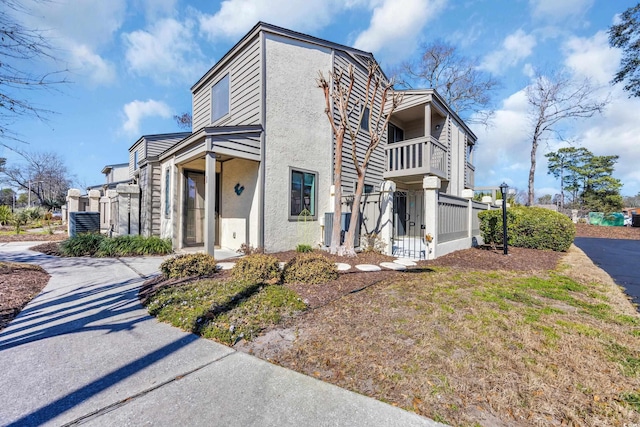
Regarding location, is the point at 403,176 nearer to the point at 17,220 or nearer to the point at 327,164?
the point at 327,164

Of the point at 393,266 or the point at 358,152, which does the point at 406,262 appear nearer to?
the point at 393,266

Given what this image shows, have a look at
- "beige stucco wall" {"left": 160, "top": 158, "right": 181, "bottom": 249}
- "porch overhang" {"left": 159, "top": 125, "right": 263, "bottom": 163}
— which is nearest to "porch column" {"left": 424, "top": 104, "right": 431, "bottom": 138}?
"porch overhang" {"left": 159, "top": 125, "right": 263, "bottom": 163}

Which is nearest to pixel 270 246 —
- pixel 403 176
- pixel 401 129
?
pixel 403 176

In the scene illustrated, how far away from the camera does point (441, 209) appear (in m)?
7.48

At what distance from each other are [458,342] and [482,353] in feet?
0.76

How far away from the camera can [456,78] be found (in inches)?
795

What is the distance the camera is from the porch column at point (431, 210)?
22.9ft

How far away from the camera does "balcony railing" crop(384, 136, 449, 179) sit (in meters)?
9.97

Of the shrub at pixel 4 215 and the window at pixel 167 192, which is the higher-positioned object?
the window at pixel 167 192

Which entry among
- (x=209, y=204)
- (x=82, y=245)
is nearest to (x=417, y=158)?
(x=209, y=204)

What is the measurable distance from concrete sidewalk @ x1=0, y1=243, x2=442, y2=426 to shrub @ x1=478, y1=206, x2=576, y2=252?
9.86 metres

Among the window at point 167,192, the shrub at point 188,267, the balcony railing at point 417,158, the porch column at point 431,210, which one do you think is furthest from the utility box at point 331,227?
the window at point 167,192

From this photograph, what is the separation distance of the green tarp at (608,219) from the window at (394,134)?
23587mm

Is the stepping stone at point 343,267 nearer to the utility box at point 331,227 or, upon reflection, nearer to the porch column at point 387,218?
the utility box at point 331,227
